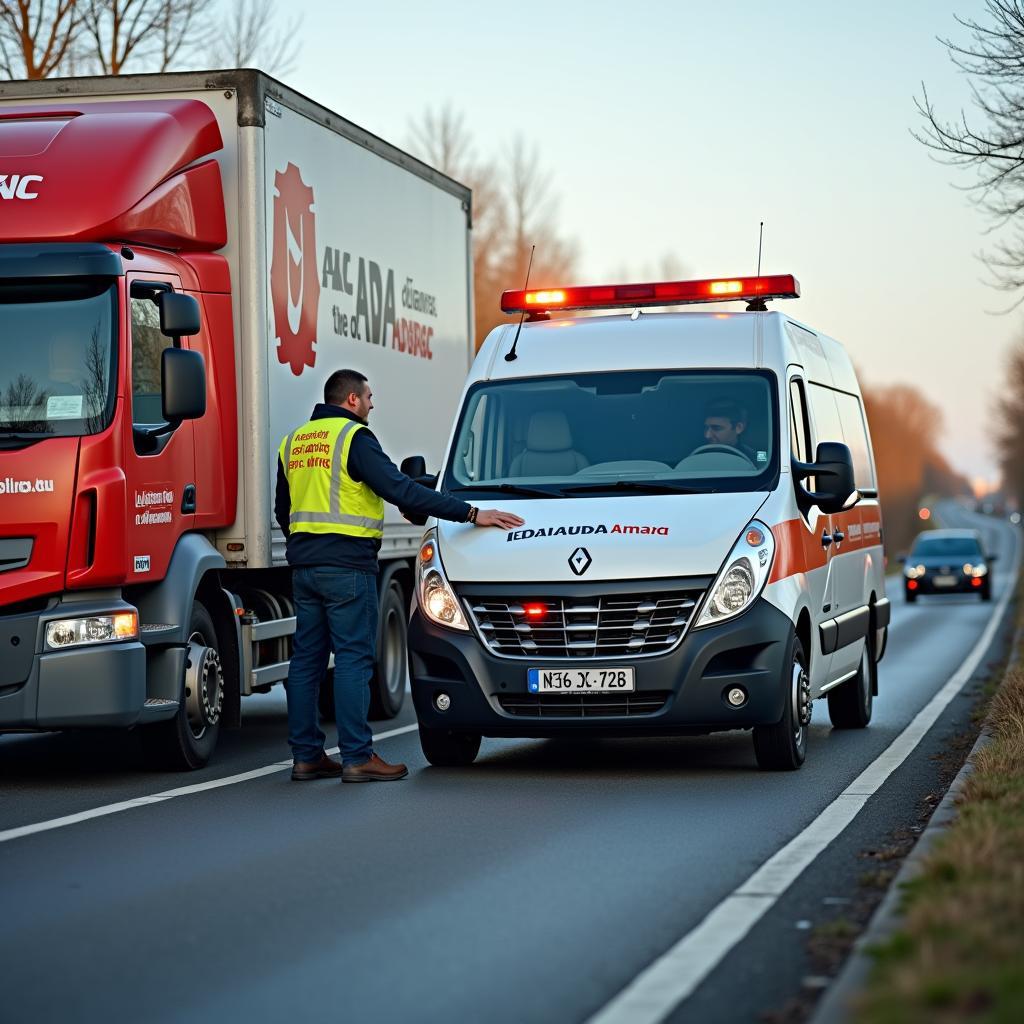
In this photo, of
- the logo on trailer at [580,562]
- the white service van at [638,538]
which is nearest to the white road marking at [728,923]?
the white service van at [638,538]

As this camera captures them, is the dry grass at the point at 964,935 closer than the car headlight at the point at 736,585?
Yes

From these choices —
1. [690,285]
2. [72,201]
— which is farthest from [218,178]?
[690,285]

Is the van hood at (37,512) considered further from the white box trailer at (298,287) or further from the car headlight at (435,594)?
the car headlight at (435,594)

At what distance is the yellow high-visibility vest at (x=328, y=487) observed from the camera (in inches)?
391

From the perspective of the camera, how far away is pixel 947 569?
43938 millimetres

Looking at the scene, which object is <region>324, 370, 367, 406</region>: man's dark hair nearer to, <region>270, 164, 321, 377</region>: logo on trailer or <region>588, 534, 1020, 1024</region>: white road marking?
<region>270, 164, 321, 377</region>: logo on trailer

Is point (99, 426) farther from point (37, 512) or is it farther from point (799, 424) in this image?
point (799, 424)

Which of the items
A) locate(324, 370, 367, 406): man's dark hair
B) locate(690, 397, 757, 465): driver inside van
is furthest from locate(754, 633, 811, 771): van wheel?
locate(324, 370, 367, 406): man's dark hair

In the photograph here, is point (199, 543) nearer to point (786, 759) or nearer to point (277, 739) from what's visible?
point (277, 739)

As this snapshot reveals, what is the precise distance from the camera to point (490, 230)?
2087 inches

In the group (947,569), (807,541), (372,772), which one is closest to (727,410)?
(807,541)

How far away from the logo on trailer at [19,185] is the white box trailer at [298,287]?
44 cm

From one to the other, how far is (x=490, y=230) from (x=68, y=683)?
44.3 meters

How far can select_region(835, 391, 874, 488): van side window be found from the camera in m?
13.3
